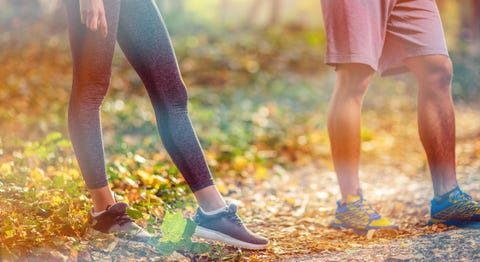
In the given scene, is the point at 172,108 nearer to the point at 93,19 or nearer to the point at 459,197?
the point at 93,19

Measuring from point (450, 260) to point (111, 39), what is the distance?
1.78 metres

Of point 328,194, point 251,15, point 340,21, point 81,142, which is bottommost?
point 328,194

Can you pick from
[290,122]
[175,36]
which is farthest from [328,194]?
[175,36]

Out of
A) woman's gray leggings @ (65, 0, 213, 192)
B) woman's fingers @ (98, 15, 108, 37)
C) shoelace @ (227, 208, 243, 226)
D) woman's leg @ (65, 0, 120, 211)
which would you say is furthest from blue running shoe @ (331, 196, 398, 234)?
woman's fingers @ (98, 15, 108, 37)

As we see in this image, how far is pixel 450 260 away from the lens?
104 inches

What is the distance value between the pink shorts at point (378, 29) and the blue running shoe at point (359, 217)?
794 mm

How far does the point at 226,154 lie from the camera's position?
18.8 ft

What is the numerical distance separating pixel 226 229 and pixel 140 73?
0.82m

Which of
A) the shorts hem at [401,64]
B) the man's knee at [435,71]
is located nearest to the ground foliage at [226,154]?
the man's knee at [435,71]

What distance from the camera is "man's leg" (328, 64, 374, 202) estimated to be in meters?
3.34

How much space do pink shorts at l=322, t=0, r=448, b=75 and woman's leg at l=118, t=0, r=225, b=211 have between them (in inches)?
36.1

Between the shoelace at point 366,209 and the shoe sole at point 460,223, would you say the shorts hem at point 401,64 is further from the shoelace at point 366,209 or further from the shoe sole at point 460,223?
the shoe sole at point 460,223

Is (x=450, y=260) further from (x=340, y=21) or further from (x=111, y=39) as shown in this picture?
(x=111, y=39)

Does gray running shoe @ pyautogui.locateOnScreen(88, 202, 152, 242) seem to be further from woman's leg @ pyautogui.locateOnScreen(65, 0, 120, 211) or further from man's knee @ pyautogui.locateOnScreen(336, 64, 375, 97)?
man's knee @ pyautogui.locateOnScreen(336, 64, 375, 97)
